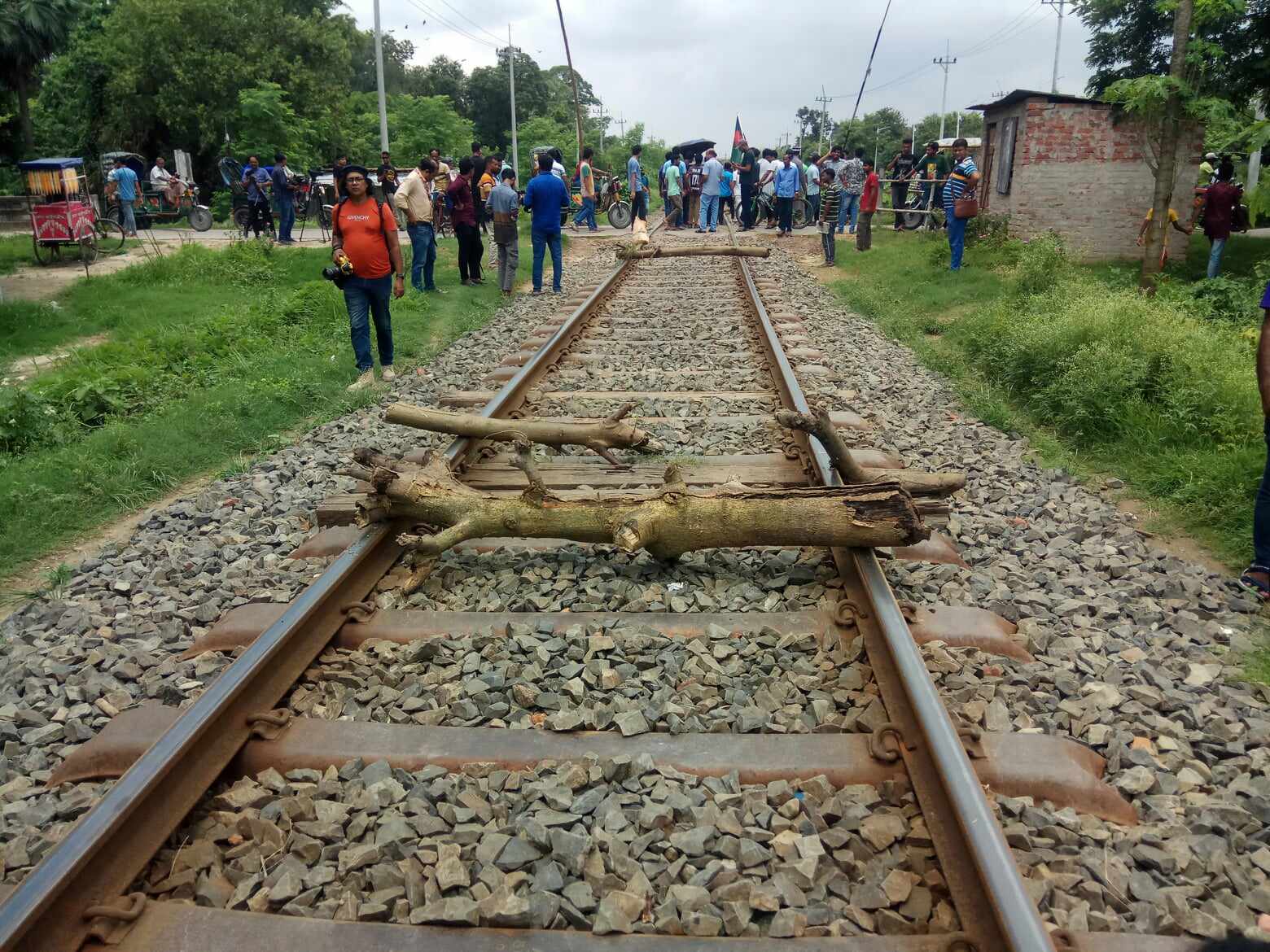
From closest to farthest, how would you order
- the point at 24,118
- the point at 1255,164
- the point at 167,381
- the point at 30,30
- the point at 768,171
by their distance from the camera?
1. the point at 167,381
2. the point at 1255,164
3. the point at 768,171
4. the point at 30,30
5. the point at 24,118

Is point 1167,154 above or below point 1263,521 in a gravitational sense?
above

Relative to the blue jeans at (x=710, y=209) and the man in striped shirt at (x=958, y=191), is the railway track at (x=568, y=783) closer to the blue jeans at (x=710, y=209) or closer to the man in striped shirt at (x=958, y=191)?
the man in striped shirt at (x=958, y=191)

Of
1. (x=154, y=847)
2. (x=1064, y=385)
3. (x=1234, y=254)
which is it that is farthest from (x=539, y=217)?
(x=1234, y=254)

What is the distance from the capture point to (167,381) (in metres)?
7.94

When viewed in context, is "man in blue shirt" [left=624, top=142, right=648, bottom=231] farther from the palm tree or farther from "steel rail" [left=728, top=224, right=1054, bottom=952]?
"steel rail" [left=728, top=224, right=1054, bottom=952]

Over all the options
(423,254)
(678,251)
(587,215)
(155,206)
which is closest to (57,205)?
(423,254)

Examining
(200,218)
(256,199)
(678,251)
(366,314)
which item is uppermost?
(256,199)

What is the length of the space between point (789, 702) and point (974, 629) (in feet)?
2.76

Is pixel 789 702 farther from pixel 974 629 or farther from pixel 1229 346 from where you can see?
pixel 1229 346

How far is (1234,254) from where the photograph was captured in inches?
633

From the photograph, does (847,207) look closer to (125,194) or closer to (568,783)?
(125,194)

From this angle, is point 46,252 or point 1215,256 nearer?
point 1215,256

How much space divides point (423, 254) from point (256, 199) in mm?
9271

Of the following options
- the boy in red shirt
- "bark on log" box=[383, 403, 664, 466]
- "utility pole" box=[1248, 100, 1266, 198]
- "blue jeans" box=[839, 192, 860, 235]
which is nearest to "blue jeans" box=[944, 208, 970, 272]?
"utility pole" box=[1248, 100, 1266, 198]
